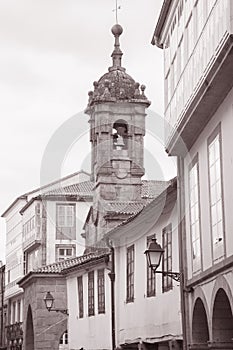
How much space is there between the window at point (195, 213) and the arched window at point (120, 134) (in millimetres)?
20846

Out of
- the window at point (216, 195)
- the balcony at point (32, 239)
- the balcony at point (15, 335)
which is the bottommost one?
the balcony at point (15, 335)

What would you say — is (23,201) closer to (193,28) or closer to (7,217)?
(7,217)

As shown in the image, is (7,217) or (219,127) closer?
(219,127)

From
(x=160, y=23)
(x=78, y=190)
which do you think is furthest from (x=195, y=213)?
(x=78, y=190)

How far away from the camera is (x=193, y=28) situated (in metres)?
15.3

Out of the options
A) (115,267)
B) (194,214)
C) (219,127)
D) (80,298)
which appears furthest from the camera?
(80,298)

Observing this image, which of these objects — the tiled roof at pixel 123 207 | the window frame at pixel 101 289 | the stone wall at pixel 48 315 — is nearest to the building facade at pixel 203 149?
the window frame at pixel 101 289

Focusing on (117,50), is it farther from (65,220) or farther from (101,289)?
(101,289)

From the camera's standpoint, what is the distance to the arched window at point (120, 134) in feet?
124

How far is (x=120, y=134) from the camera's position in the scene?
38.2 metres

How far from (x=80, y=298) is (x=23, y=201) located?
33.2 m

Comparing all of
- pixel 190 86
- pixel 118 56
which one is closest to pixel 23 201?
pixel 118 56

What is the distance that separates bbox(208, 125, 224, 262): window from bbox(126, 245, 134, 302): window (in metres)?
8.79

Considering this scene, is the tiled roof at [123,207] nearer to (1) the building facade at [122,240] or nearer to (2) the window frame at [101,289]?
(1) the building facade at [122,240]
